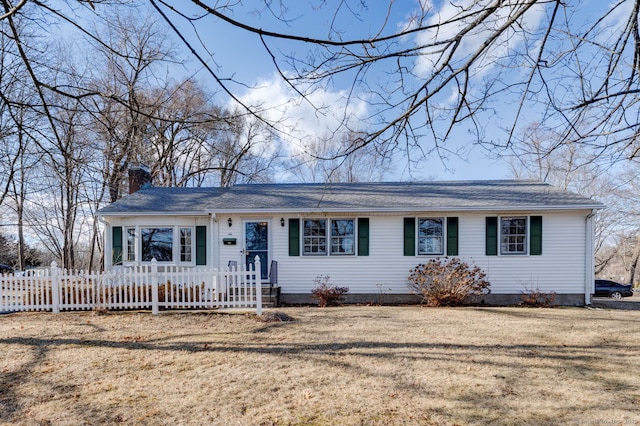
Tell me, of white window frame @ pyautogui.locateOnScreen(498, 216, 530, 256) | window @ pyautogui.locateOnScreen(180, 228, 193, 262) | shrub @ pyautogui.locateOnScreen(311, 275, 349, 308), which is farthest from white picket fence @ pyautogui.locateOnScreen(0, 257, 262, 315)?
white window frame @ pyautogui.locateOnScreen(498, 216, 530, 256)

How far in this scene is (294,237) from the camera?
34.6 ft

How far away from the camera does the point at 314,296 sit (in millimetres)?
10328

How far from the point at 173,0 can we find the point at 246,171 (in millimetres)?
23013

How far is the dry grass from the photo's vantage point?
11.3 feet

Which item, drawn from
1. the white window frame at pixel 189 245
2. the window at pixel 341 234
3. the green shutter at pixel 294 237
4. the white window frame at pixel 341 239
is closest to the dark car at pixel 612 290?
the white window frame at pixel 341 239

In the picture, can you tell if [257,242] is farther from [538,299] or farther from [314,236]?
[538,299]

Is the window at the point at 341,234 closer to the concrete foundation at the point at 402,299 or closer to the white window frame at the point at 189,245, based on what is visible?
the concrete foundation at the point at 402,299

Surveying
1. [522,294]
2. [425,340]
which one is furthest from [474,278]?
[425,340]

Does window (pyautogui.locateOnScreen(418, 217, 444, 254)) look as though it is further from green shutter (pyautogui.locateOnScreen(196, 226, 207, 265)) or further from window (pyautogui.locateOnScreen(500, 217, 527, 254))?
green shutter (pyautogui.locateOnScreen(196, 226, 207, 265))

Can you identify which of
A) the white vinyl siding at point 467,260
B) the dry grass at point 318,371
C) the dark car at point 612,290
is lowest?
the dark car at point 612,290

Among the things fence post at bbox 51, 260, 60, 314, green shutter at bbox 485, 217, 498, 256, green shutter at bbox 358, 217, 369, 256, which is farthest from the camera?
green shutter at bbox 358, 217, 369, 256

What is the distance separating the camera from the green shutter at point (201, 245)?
1102 cm

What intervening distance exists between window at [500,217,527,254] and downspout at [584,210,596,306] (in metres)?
1.76

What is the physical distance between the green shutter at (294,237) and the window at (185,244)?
11.4ft
